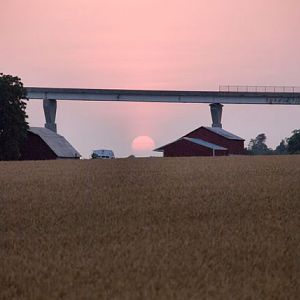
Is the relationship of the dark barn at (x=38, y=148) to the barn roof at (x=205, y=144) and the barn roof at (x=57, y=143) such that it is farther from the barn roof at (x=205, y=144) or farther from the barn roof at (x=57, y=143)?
the barn roof at (x=205, y=144)

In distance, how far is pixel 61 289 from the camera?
11.2 metres

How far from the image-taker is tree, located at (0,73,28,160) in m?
89.1

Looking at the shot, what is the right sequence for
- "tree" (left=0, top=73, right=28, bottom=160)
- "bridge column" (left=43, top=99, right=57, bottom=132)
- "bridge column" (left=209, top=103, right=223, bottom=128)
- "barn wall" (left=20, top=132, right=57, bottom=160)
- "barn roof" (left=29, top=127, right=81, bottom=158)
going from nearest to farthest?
"tree" (left=0, top=73, right=28, bottom=160) < "barn wall" (left=20, top=132, right=57, bottom=160) < "barn roof" (left=29, top=127, right=81, bottom=158) < "bridge column" (left=43, top=99, right=57, bottom=132) < "bridge column" (left=209, top=103, right=223, bottom=128)

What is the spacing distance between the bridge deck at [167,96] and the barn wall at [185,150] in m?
27.2

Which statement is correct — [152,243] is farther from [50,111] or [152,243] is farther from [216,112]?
[216,112]

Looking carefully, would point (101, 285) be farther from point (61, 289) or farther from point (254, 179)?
point (254, 179)

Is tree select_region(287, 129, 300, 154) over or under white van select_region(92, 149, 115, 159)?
over

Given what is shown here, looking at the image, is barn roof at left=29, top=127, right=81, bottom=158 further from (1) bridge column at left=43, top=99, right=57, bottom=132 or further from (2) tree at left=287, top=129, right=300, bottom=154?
(2) tree at left=287, top=129, right=300, bottom=154

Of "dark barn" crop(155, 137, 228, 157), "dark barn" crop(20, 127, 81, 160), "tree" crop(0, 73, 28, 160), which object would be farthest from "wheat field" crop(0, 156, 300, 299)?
"dark barn" crop(155, 137, 228, 157)

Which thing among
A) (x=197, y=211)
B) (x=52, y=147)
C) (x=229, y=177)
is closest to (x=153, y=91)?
(x=52, y=147)

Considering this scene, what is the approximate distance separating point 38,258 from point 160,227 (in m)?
4.64

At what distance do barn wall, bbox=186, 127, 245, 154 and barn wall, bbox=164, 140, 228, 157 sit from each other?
6.00 metres

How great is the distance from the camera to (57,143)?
11238cm

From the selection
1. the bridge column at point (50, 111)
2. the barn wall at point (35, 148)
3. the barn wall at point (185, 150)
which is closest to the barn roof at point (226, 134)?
the barn wall at point (185, 150)
